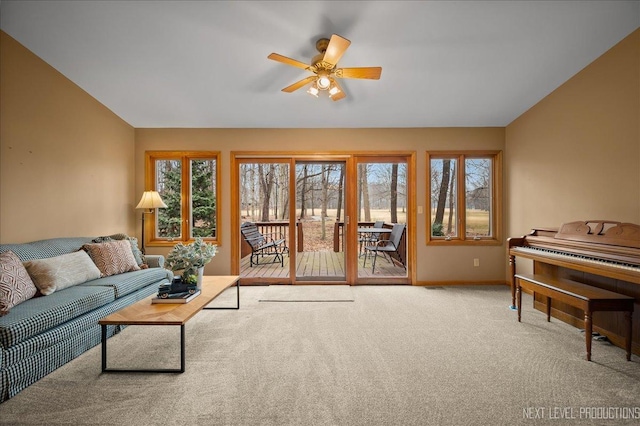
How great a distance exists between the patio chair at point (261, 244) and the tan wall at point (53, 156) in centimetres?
198

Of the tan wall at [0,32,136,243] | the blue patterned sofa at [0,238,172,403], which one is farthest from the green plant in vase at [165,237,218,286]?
the tan wall at [0,32,136,243]

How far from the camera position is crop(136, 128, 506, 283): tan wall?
461 cm

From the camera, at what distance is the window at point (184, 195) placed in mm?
4695

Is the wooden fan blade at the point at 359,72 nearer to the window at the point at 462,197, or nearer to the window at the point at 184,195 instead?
the window at the point at 462,197

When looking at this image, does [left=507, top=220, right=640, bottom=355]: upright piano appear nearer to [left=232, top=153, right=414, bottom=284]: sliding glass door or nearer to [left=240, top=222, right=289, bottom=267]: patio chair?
[left=232, top=153, right=414, bottom=284]: sliding glass door

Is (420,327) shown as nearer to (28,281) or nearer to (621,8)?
(621,8)

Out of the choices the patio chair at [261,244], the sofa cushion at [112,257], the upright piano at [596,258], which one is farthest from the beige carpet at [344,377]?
the patio chair at [261,244]

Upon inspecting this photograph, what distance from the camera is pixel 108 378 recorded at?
6.72 feet

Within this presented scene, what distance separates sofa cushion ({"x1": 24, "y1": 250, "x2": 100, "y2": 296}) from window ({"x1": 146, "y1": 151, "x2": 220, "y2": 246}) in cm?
168

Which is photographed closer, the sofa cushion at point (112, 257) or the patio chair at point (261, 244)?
the sofa cushion at point (112, 257)

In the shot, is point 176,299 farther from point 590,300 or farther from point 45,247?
point 590,300

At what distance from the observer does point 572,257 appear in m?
2.71

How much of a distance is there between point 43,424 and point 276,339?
5.08ft

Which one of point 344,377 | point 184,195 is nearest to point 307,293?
point 344,377
